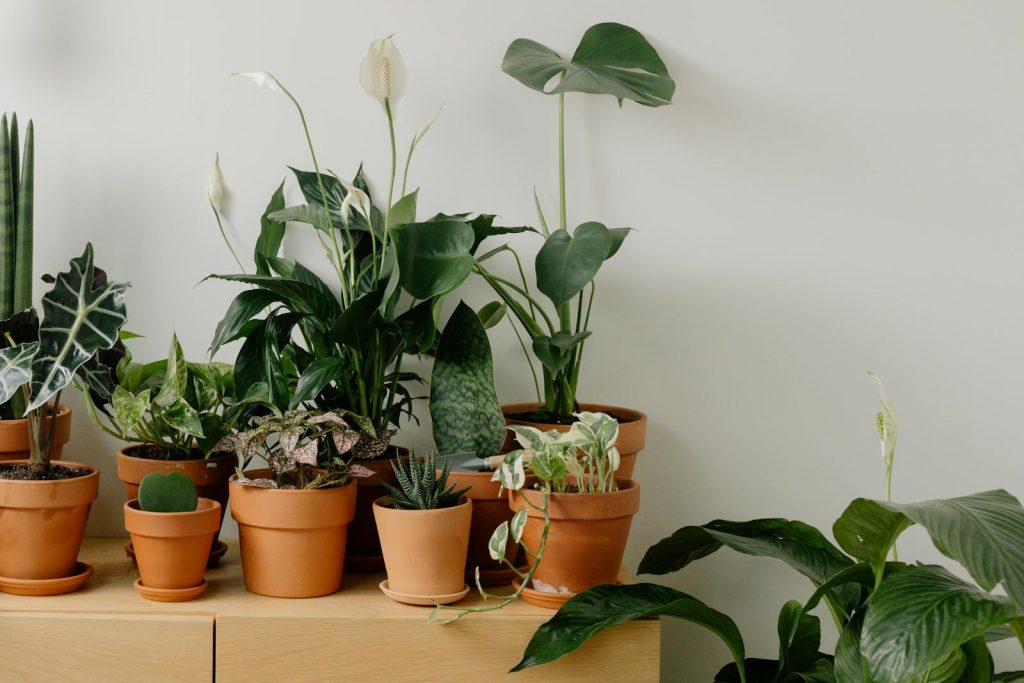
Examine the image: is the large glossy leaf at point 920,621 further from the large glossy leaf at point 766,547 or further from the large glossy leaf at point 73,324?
the large glossy leaf at point 73,324

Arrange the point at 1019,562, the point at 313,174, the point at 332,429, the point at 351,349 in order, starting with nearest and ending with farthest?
the point at 1019,562 → the point at 332,429 → the point at 351,349 → the point at 313,174

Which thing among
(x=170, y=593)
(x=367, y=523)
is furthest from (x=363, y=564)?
(x=170, y=593)

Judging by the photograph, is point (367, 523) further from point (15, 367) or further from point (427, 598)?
point (15, 367)

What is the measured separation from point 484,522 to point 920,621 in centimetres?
63

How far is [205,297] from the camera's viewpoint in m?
1.64

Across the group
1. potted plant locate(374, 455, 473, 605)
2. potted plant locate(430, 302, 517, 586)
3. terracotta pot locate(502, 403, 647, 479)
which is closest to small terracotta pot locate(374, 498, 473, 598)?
potted plant locate(374, 455, 473, 605)

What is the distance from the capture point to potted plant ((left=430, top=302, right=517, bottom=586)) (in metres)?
1.40

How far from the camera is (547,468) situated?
1.27 m

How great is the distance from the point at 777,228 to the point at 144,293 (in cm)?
116

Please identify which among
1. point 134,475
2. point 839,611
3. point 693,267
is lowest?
Answer: point 839,611

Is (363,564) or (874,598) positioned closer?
(874,598)

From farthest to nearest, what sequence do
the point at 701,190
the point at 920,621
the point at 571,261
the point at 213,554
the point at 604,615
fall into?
the point at 701,190 → the point at 213,554 → the point at 571,261 → the point at 604,615 → the point at 920,621

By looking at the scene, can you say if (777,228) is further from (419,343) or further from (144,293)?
(144,293)

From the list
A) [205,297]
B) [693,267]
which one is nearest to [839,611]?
[693,267]
